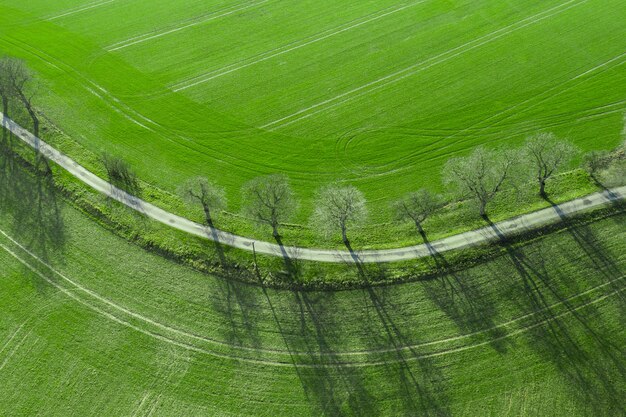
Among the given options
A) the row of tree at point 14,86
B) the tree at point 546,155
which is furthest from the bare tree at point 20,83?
the tree at point 546,155

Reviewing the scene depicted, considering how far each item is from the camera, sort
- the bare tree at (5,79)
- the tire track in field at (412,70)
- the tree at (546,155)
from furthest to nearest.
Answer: the tire track in field at (412,70), the bare tree at (5,79), the tree at (546,155)

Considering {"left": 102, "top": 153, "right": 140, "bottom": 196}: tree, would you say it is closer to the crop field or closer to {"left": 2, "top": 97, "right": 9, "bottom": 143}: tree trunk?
the crop field

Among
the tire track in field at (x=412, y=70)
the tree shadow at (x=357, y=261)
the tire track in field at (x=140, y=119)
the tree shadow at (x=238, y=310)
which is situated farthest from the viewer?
the tire track in field at (x=412, y=70)

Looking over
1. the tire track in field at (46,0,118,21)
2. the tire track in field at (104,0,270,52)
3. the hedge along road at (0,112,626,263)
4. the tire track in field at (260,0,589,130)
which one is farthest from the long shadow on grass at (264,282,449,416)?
the tire track in field at (46,0,118,21)

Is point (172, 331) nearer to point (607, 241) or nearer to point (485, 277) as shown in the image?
point (485, 277)

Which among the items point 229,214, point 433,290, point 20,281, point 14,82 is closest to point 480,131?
point 433,290

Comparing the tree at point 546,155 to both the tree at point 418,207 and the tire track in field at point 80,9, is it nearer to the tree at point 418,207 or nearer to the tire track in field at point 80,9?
the tree at point 418,207
